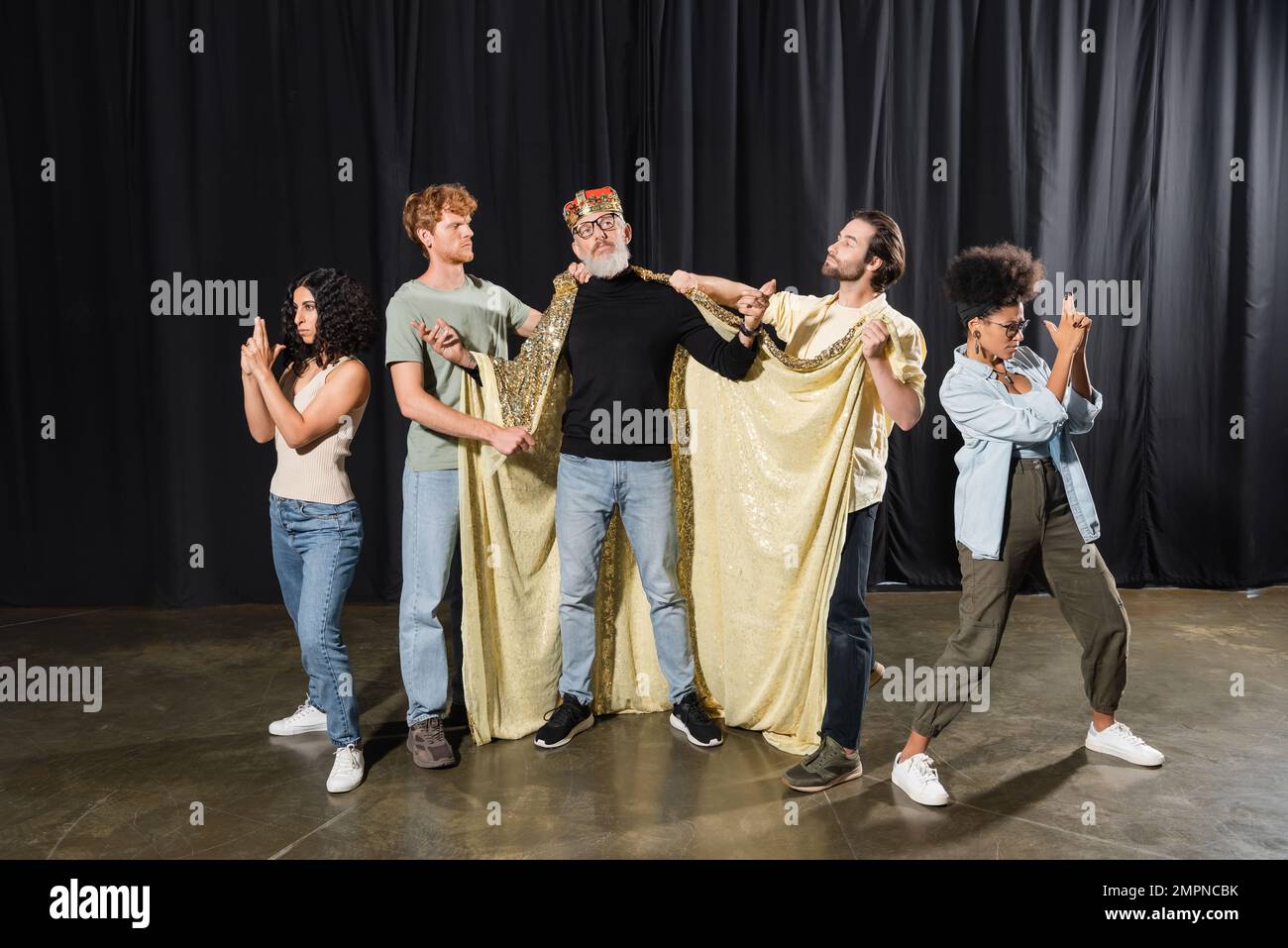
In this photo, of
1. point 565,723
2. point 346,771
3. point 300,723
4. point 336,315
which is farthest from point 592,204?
point 300,723

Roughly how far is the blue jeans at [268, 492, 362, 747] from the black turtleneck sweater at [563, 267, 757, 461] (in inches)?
28.3

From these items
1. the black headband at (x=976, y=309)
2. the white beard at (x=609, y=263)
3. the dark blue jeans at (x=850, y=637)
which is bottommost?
the dark blue jeans at (x=850, y=637)

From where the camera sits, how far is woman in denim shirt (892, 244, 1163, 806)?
277cm

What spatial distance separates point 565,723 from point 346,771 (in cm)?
68

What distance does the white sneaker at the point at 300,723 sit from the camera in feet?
11.2

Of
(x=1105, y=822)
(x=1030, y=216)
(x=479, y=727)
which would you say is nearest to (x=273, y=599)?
(x=479, y=727)

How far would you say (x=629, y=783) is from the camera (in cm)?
302

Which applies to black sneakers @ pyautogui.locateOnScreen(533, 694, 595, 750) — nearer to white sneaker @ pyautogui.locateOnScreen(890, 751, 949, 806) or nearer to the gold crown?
white sneaker @ pyautogui.locateOnScreen(890, 751, 949, 806)

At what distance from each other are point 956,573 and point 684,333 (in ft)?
9.06

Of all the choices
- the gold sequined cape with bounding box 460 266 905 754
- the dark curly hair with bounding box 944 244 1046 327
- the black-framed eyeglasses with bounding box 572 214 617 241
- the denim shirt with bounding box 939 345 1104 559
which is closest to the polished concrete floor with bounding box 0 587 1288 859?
the gold sequined cape with bounding box 460 266 905 754

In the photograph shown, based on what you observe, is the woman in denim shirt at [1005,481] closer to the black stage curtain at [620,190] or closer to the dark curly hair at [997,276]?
the dark curly hair at [997,276]

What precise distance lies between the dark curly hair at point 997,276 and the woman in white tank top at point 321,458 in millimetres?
1642

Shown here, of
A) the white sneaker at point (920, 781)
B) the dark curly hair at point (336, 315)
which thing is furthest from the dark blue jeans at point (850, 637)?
the dark curly hair at point (336, 315)

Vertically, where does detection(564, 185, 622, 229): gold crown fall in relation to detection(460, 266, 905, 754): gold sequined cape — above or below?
above
